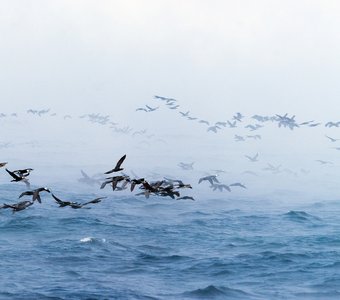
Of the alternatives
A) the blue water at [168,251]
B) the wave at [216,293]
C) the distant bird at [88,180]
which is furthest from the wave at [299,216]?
the wave at [216,293]

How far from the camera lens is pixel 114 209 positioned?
67.5 metres

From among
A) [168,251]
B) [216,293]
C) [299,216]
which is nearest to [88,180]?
[299,216]

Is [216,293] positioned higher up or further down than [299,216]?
further down

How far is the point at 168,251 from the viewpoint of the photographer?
164 feet

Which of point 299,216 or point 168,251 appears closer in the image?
point 168,251

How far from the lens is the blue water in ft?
135

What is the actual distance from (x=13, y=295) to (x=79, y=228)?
1933 cm

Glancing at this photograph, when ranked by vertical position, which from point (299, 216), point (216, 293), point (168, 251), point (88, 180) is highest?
point (88, 180)

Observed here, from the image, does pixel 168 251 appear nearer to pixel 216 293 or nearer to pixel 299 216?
pixel 216 293

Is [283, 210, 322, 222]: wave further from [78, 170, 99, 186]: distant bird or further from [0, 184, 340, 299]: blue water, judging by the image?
[78, 170, 99, 186]: distant bird

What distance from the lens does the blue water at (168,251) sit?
4106 cm

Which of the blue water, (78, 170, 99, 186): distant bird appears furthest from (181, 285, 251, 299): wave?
(78, 170, 99, 186): distant bird

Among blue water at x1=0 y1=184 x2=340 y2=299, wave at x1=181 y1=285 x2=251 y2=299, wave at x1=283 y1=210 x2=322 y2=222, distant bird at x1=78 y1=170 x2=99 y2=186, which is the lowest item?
wave at x1=181 y1=285 x2=251 y2=299

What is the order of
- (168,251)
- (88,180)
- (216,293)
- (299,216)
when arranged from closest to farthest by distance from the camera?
1. (216,293)
2. (168,251)
3. (299,216)
4. (88,180)
